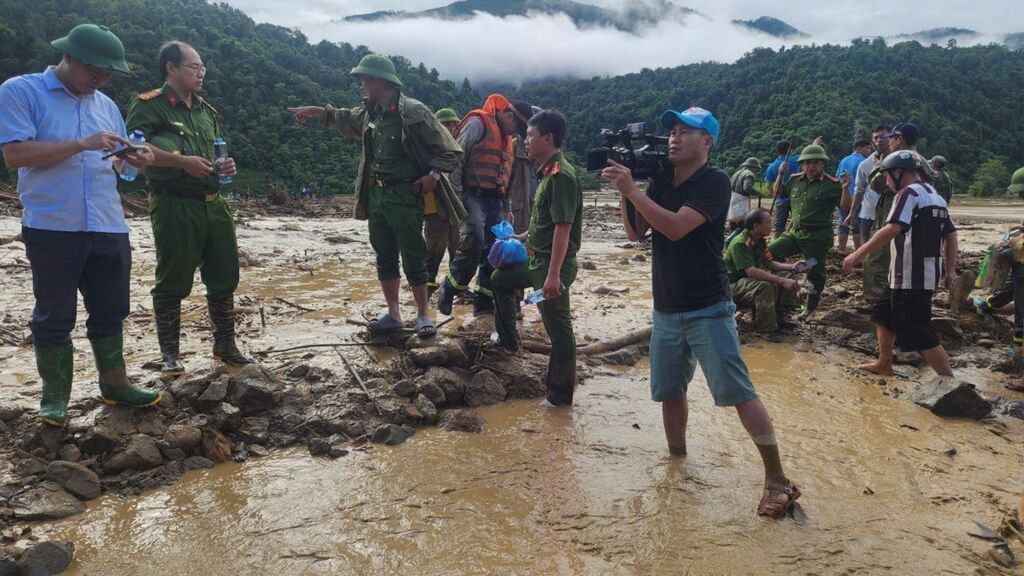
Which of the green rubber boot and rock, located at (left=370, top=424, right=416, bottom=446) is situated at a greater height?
the green rubber boot

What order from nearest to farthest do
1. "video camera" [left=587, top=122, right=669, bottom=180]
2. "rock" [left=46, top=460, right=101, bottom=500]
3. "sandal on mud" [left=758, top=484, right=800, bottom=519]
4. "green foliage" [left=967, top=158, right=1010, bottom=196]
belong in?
"sandal on mud" [left=758, top=484, right=800, bottom=519] → "rock" [left=46, top=460, right=101, bottom=500] → "video camera" [left=587, top=122, right=669, bottom=180] → "green foliage" [left=967, top=158, right=1010, bottom=196]

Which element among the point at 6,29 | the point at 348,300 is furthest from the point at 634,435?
the point at 6,29

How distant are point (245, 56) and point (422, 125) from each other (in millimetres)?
56898

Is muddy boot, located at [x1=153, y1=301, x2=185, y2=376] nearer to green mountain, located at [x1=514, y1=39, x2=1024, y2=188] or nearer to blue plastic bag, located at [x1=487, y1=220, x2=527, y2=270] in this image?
blue plastic bag, located at [x1=487, y1=220, x2=527, y2=270]

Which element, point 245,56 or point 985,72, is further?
point 985,72

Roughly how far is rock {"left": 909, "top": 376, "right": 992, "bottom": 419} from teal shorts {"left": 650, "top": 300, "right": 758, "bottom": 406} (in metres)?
2.24

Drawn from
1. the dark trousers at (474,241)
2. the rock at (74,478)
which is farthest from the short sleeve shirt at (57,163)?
the dark trousers at (474,241)

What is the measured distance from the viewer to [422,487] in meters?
3.13

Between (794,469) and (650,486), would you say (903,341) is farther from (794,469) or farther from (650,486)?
(650,486)

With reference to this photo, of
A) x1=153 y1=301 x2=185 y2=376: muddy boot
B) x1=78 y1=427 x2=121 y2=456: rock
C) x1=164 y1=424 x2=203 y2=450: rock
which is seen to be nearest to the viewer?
x1=78 y1=427 x2=121 y2=456: rock

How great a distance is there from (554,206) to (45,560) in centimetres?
300

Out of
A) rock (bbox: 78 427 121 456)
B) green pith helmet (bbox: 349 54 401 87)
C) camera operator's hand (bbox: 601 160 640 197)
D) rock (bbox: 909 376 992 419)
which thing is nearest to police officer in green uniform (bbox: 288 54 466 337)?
green pith helmet (bbox: 349 54 401 87)

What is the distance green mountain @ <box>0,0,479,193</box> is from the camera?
41469mm

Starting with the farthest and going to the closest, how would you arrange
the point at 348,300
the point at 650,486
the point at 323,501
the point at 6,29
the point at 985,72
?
the point at 985,72 → the point at 6,29 → the point at 348,300 → the point at 650,486 → the point at 323,501
